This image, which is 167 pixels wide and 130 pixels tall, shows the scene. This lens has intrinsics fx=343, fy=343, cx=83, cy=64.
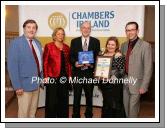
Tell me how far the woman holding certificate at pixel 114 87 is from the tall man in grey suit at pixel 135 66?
7cm

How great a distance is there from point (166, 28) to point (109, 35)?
678 millimetres

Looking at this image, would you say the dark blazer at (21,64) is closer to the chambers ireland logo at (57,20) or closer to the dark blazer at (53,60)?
the dark blazer at (53,60)

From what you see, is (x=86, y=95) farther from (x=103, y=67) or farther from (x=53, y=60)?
(x=53, y=60)

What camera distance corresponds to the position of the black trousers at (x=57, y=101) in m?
4.11

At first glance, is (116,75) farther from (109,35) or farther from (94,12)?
(94,12)

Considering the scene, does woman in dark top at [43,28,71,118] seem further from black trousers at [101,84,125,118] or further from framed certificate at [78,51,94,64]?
black trousers at [101,84,125,118]

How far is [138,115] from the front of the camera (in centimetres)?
422

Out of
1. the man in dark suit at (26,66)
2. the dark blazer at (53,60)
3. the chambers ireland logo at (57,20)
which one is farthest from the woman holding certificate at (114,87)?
the man in dark suit at (26,66)

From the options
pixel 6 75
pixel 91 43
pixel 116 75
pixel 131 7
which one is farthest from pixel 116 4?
pixel 6 75

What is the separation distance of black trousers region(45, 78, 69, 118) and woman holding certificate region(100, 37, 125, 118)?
0.45 m

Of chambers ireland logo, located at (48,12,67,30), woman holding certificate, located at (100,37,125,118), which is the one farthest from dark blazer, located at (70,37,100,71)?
chambers ireland logo, located at (48,12,67,30)

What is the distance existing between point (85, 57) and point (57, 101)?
633mm

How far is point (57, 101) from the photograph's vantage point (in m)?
4.15

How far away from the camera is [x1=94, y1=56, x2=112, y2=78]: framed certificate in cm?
401
